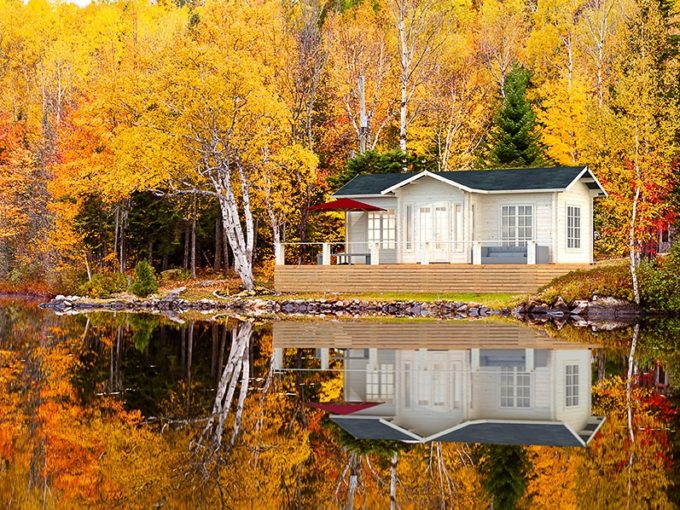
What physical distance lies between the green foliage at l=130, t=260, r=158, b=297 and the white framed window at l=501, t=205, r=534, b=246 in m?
14.0

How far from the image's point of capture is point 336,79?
49.0 meters

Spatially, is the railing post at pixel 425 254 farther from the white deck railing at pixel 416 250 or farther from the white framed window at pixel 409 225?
the white framed window at pixel 409 225

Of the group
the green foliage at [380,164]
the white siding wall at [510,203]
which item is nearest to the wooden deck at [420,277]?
the white siding wall at [510,203]

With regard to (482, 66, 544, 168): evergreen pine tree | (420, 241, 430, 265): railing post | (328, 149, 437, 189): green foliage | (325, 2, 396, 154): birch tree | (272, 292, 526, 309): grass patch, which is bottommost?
(272, 292, 526, 309): grass patch

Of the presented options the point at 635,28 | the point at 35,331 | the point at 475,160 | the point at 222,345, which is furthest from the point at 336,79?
the point at 222,345

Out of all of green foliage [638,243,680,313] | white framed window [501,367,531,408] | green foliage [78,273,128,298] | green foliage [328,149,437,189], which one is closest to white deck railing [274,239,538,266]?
green foliage [328,149,437,189]

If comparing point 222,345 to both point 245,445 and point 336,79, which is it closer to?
point 245,445

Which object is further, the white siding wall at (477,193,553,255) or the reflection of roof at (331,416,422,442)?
the white siding wall at (477,193,553,255)

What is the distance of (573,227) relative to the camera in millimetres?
38281

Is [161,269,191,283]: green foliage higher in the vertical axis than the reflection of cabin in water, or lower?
higher

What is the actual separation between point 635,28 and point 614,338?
14405 millimetres

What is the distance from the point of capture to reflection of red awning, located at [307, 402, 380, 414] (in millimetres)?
11836

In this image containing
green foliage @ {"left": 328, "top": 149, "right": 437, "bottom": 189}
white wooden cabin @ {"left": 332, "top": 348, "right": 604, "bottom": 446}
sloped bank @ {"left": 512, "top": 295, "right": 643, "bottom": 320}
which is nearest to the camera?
white wooden cabin @ {"left": 332, "top": 348, "right": 604, "bottom": 446}

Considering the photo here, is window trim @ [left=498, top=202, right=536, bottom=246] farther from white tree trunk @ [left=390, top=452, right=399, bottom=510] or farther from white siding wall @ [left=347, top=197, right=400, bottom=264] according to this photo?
white tree trunk @ [left=390, top=452, right=399, bottom=510]
